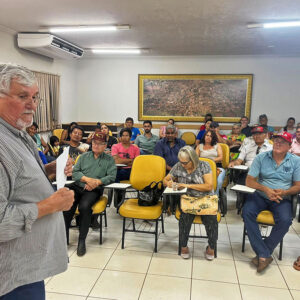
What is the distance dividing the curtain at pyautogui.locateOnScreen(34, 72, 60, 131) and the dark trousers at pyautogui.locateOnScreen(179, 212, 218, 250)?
442 centimetres

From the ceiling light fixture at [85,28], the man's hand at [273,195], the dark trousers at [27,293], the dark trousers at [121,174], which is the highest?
the ceiling light fixture at [85,28]

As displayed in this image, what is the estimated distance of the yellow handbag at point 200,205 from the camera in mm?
2607

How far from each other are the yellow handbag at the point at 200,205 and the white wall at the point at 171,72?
211 inches

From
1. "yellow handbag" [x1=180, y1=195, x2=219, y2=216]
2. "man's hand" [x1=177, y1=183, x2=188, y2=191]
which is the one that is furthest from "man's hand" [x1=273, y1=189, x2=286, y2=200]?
"man's hand" [x1=177, y1=183, x2=188, y2=191]

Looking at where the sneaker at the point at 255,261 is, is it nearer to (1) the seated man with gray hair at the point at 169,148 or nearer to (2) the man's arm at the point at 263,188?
(2) the man's arm at the point at 263,188

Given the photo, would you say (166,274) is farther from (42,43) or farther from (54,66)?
(54,66)

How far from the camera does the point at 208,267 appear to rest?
260cm

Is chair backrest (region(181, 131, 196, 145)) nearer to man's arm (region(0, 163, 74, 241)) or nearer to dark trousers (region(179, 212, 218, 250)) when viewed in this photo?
dark trousers (region(179, 212, 218, 250))

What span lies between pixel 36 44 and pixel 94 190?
366 centimetres

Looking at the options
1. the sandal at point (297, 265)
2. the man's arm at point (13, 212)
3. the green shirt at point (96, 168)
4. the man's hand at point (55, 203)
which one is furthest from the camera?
the green shirt at point (96, 168)

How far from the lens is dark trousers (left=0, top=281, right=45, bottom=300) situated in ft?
3.51

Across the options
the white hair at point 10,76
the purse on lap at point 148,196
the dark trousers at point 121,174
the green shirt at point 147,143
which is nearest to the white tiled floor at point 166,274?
the purse on lap at point 148,196

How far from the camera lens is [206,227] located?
106 inches

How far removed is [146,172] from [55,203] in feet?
6.98
